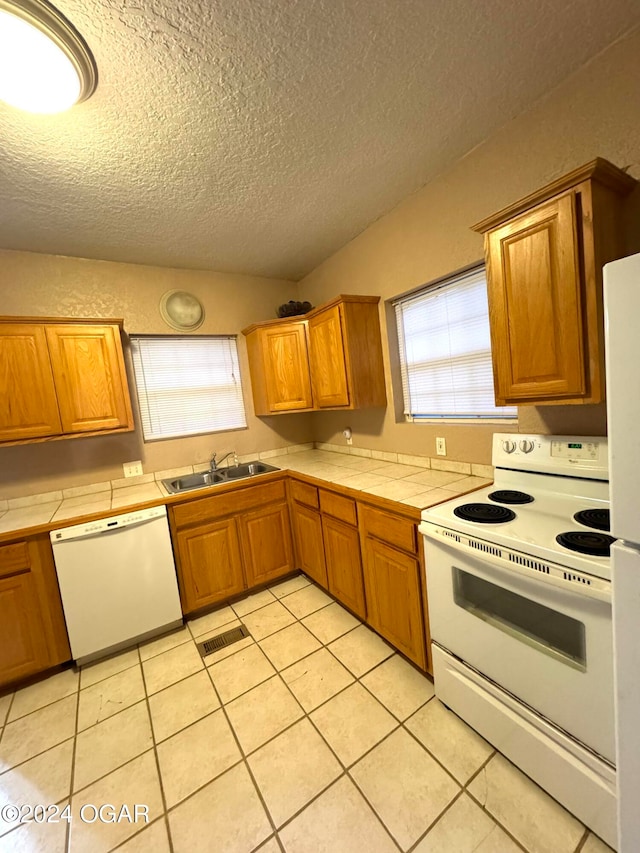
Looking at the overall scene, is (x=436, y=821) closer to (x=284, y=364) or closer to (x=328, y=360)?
(x=328, y=360)

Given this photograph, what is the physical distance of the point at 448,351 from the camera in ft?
6.87

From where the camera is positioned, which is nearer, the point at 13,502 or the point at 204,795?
the point at 204,795

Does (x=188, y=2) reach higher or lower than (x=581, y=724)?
higher

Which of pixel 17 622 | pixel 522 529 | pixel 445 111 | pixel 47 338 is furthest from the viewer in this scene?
pixel 47 338

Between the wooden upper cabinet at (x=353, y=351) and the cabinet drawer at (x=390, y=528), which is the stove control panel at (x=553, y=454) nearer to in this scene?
the cabinet drawer at (x=390, y=528)

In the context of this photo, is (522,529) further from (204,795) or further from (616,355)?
(204,795)

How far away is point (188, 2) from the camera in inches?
38.4

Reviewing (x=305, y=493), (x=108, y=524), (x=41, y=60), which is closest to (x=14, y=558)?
(x=108, y=524)

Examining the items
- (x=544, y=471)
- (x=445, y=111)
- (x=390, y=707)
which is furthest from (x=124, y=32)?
(x=390, y=707)

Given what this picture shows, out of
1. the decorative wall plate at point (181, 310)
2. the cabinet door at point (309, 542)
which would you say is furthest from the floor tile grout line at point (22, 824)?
the decorative wall plate at point (181, 310)

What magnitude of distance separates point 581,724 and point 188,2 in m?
2.44

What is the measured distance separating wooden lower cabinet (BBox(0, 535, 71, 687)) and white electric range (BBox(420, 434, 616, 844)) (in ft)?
6.73

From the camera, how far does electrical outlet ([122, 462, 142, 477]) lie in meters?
2.63

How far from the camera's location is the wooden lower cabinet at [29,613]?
71.0 inches
